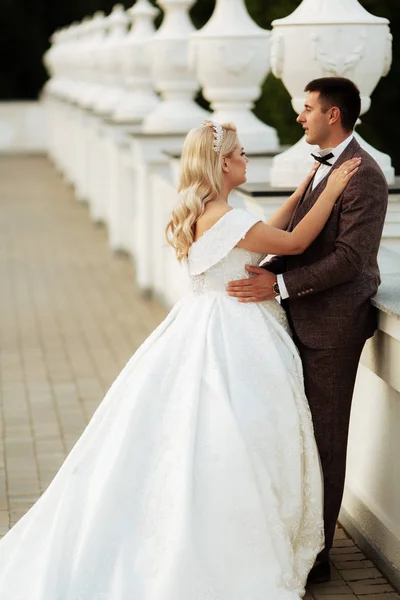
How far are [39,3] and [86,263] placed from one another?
27013mm

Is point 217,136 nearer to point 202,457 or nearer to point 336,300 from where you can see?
point 336,300

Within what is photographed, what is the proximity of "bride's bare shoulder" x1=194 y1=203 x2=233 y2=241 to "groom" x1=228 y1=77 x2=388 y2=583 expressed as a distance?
23 centimetres

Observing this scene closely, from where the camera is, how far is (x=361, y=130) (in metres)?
11.3

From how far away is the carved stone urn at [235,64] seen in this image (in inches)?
325

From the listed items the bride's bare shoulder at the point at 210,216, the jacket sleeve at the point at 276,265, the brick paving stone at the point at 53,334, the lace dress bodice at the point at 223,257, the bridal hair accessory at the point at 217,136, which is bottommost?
the brick paving stone at the point at 53,334

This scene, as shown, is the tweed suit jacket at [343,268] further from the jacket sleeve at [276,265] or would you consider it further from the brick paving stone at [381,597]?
the brick paving stone at [381,597]

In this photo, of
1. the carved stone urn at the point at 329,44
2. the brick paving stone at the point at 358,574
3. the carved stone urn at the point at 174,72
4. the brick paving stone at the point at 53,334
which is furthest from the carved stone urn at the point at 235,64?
the brick paving stone at the point at 358,574

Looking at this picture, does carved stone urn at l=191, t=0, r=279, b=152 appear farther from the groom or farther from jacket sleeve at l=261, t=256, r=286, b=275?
the groom

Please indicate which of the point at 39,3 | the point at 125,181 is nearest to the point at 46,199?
the point at 125,181

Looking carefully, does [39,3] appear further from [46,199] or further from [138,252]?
[138,252]

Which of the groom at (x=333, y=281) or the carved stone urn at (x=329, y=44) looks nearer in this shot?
the groom at (x=333, y=281)

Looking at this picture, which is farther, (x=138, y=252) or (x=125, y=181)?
(x=125, y=181)

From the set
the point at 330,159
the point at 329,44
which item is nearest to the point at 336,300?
the point at 330,159

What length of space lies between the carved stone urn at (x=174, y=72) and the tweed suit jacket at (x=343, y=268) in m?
6.42
